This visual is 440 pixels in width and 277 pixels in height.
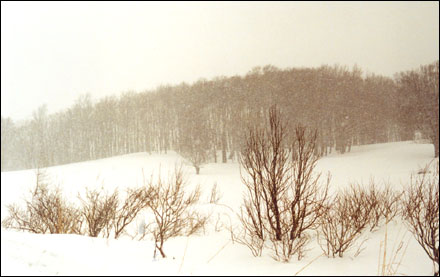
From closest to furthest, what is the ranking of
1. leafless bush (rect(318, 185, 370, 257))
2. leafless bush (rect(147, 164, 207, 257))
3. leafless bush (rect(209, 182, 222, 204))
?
leafless bush (rect(318, 185, 370, 257)), leafless bush (rect(147, 164, 207, 257)), leafless bush (rect(209, 182, 222, 204))

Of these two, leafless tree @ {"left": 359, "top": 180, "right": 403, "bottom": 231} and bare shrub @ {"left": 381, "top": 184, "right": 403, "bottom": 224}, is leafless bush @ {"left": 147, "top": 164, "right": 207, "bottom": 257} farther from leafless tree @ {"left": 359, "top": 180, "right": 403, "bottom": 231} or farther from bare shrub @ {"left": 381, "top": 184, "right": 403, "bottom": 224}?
bare shrub @ {"left": 381, "top": 184, "right": 403, "bottom": 224}

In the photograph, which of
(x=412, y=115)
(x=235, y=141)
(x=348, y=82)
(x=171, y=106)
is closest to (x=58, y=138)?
(x=171, y=106)

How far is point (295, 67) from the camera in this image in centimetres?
2425

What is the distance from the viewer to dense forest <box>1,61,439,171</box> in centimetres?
1878

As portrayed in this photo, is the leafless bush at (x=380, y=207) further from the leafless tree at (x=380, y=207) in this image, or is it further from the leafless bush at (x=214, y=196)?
the leafless bush at (x=214, y=196)

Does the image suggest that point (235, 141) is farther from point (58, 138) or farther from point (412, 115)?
point (58, 138)

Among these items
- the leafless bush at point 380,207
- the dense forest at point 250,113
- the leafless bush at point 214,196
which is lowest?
the leafless bush at point 214,196

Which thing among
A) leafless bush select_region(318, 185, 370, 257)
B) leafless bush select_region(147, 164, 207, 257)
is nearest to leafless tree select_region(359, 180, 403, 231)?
leafless bush select_region(318, 185, 370, 257)

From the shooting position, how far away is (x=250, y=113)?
1659 cm

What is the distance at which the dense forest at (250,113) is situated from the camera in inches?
739

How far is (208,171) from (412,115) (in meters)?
17.7

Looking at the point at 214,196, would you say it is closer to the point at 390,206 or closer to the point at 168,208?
the point at 168,208

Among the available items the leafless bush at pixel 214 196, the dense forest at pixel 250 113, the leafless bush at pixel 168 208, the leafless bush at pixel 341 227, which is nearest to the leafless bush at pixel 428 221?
the leafless bush at pixel 341 227

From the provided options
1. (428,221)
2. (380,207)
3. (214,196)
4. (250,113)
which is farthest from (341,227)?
(250,113)
